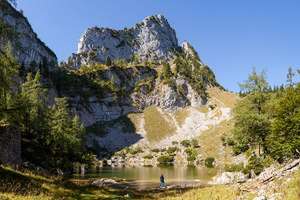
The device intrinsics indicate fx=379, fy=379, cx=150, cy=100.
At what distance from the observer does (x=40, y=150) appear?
266 ft

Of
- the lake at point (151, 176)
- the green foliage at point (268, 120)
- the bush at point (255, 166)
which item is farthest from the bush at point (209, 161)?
the bush at point (255, 166)

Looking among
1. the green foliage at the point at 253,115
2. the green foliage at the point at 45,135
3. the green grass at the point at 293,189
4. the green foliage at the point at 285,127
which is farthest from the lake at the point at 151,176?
the green grass at the point at 293,189

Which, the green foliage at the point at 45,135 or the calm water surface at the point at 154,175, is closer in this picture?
the green foliage at the point at 45,135

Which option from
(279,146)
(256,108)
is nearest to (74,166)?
(256,108)

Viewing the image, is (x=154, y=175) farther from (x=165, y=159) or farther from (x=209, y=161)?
(x=165, y=159)

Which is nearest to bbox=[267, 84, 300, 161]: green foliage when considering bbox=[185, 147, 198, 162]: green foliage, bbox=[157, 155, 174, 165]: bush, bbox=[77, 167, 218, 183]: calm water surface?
bbox=[77, 167, 218, 183]: calm water surface

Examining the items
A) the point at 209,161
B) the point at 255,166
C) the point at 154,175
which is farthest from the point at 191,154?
the point at 255,166

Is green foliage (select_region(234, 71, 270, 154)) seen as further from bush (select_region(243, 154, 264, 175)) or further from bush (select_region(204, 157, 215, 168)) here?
bush (select_region(204, 157, 215, 168))

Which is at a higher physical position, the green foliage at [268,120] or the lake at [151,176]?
the green foliage at [268,120]

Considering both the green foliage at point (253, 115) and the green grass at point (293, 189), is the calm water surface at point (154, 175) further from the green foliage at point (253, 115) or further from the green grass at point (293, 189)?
the green grass at point (293, 189)

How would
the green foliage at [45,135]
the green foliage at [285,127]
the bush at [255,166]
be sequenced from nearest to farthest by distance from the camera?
the green foliage at [285,127], the bush at [255,166], the green foliage at [45,135]

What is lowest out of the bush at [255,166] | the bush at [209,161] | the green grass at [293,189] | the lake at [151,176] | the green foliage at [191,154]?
the lake at [151,176]

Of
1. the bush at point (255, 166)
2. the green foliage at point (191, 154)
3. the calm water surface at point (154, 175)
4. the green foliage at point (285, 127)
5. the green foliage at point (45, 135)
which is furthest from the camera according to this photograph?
the green foliage at point (191, 154)

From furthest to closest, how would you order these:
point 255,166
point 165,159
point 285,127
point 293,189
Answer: point 165,159, point 255,166, point 285,127, point 293,189
